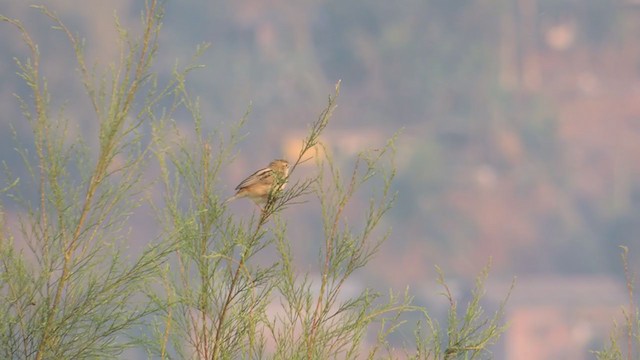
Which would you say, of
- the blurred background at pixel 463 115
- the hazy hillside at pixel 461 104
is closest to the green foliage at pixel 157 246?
the blurred background at pixel 463 115

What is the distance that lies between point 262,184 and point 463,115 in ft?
123

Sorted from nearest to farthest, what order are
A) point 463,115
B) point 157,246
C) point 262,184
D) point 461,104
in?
1. point 157,246
2. point 262,184
3. point 463,115
4. point 461,104

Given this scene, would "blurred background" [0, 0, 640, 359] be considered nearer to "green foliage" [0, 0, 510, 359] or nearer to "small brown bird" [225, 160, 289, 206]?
"small brown bird" [225, 160, 289, 206]

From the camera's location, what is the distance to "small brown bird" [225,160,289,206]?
300 cm

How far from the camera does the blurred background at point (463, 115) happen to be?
3531cm

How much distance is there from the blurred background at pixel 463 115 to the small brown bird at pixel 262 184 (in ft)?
100

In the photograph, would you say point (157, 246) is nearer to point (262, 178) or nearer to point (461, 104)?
point (262, 178)

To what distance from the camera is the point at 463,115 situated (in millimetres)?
40219

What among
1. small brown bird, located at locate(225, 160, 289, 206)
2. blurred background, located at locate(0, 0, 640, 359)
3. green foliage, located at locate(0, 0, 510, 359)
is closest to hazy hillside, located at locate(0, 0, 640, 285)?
blurred background, located at locate(0, 0, 640, 359)

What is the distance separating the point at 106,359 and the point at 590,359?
3112 centimetres

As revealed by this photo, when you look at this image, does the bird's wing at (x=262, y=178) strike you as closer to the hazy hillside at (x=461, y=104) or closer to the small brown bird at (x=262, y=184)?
the small brown bird at (x=262, y=184)

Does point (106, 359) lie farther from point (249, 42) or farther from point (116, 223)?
point (249, 42)

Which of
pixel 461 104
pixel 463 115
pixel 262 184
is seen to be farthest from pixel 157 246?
pixel 461 104

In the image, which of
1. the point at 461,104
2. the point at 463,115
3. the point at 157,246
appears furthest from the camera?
the point at 461,104
